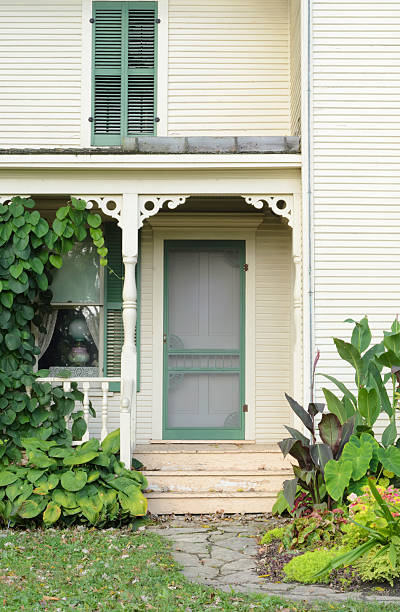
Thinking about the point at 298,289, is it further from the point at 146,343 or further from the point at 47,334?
the point at 47,334

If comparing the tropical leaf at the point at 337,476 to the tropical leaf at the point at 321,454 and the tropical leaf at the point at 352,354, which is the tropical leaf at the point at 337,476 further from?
the tropical leaf at the point at 352,354

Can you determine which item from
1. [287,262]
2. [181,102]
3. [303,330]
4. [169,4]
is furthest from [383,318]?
[169,4]

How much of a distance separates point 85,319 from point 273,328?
2.17 m

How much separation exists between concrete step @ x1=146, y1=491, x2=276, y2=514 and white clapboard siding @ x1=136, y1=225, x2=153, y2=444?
54.8 inches

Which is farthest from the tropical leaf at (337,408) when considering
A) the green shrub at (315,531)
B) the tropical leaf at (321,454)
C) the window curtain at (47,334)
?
the window curtain at (47,334)

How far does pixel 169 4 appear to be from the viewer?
8.35 m

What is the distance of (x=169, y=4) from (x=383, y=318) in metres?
4.33

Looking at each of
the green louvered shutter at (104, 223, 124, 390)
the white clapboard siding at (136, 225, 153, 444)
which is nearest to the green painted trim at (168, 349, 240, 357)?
the white clapboard siding at (136, 225, 153, 444)

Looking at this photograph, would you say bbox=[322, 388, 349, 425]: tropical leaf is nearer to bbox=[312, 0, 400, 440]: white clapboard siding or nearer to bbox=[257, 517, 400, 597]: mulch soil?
bbox=[312, 0, 400, 440]: white clapboard siding

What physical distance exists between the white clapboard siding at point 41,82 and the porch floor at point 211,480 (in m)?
3.74

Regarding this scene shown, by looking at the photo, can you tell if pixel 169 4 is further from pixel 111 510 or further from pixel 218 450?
pixel 111 510

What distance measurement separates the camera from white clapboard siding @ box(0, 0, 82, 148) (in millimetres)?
8312

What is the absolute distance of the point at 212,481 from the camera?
7.10 meters

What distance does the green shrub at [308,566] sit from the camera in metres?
4.82
